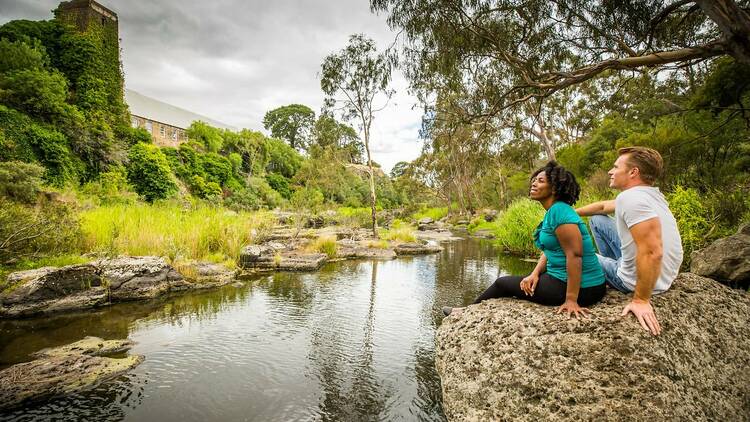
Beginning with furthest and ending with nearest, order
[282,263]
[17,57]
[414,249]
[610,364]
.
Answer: [17,57]
[414,249]
[282,263]
[610,364]

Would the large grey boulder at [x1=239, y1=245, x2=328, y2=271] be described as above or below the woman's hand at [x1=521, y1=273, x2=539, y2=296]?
below

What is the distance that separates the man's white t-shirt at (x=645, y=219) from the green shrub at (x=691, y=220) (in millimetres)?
4999

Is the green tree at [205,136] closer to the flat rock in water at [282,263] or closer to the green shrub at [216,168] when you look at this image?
the green shrub at [216,168]

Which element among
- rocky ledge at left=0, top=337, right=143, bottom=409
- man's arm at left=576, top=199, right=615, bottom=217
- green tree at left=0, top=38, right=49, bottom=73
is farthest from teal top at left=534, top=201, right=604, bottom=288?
green tree at left=0, top=38, right=49, bottom=73

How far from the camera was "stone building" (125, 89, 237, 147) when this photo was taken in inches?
1415

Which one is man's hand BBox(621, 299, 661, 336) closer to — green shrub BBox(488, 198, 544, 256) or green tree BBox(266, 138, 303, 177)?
green shrub BBox(488, 198, 544, 256)

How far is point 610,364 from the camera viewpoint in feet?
6.99

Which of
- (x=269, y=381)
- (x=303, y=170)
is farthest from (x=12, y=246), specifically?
(x=303, y=170)

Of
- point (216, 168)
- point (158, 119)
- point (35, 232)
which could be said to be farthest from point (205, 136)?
point (35, 232)

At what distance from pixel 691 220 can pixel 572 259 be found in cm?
600

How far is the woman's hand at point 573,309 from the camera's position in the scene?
2.40 m

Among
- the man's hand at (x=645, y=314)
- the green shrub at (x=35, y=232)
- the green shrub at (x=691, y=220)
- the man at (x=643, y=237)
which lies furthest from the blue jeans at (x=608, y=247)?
the green shrub at (x=35, y=232)

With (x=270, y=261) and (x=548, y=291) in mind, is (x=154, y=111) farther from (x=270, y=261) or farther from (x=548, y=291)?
(x=548, y=291)

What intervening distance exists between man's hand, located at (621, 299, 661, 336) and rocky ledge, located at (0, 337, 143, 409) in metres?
4.87
